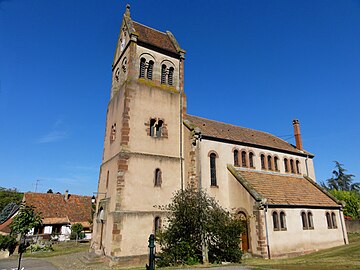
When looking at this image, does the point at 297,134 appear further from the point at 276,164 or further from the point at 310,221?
the point at 310,221

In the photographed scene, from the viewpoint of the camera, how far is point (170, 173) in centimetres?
2028

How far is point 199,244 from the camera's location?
15.5 meters

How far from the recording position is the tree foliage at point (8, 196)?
222 ft

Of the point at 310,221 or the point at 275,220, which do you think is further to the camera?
the point at 310,221

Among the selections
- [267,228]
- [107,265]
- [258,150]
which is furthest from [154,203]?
[258,150]

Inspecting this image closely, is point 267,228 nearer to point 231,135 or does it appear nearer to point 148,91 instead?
point 231,135

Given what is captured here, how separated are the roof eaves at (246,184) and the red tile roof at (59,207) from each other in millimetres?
30239

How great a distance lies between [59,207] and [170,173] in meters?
30.3

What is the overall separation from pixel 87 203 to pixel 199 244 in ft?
117

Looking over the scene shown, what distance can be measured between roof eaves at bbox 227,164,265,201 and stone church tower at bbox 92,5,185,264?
451 centimetres

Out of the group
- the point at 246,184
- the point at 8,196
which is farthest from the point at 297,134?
the point at 8,196

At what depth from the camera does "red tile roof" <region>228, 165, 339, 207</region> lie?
66.7 feet

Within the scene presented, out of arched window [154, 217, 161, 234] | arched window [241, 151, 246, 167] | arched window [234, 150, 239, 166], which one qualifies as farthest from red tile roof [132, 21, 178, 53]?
arched window [154, 217, 161, 234]

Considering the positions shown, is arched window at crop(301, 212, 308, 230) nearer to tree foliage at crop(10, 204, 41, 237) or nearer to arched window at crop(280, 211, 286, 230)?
arched window at crop(280, 211, 286, 230)
